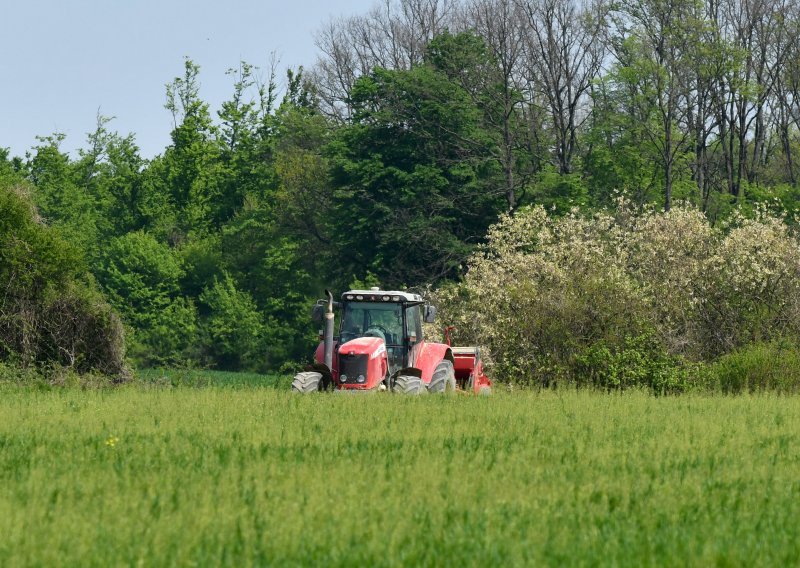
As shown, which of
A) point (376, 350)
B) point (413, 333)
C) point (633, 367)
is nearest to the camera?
point (376, 350)

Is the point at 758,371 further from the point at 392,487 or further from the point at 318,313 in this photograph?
the point at 392,487

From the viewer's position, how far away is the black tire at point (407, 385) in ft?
74.0

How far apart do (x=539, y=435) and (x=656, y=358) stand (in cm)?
1445

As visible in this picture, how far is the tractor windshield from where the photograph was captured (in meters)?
23.7

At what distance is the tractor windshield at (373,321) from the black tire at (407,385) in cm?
110

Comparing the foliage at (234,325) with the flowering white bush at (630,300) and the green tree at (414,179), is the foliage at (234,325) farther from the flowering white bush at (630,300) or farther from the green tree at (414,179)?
the flowering white bush at (630,300)

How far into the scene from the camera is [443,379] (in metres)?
24.3

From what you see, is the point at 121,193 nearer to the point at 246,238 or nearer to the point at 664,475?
the point at 246,238

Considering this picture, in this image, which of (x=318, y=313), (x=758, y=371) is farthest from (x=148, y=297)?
(x=318, y=313)

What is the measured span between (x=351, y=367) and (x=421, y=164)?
30.7 meters

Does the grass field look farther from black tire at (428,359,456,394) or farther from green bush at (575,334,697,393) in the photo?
green bush at (575,334,697,393)

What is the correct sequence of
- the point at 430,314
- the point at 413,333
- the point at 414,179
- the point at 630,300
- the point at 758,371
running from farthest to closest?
the point at 414,179, the point at 630,300, the point at 758,371, the point at 413,333, the point at 430,314

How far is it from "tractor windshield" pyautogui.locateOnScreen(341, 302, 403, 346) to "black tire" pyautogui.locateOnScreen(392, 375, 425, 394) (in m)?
1.10

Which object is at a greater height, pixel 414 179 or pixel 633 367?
pixel 414 179
